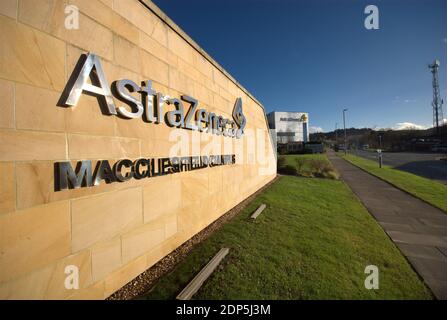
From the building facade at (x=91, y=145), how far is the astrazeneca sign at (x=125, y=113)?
19 millimetres

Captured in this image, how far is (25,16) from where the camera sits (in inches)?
90.6

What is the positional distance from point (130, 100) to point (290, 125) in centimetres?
6904

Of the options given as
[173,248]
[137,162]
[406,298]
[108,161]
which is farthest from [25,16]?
[406,298]

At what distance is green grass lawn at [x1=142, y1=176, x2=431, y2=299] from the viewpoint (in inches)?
134

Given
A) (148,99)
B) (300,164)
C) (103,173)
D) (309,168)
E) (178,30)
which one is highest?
(178,30)

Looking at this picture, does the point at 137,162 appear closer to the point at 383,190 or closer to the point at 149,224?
the point at 149,224

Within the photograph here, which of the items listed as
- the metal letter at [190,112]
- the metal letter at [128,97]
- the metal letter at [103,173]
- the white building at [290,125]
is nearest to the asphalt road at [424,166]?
the metal letter at [190,112]

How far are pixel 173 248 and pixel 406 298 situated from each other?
13.9 ft

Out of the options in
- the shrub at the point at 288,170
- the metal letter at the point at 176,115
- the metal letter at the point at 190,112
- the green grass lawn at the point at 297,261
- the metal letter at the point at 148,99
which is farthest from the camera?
the shrub at the point at 288,170

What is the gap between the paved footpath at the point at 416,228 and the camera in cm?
420

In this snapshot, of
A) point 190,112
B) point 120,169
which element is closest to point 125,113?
point 120,169

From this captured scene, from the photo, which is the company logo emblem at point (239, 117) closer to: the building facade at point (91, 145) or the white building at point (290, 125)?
the building facade at point (91, 145)

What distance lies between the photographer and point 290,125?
222 ft

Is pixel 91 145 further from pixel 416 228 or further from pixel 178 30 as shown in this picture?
pixel 416 228
